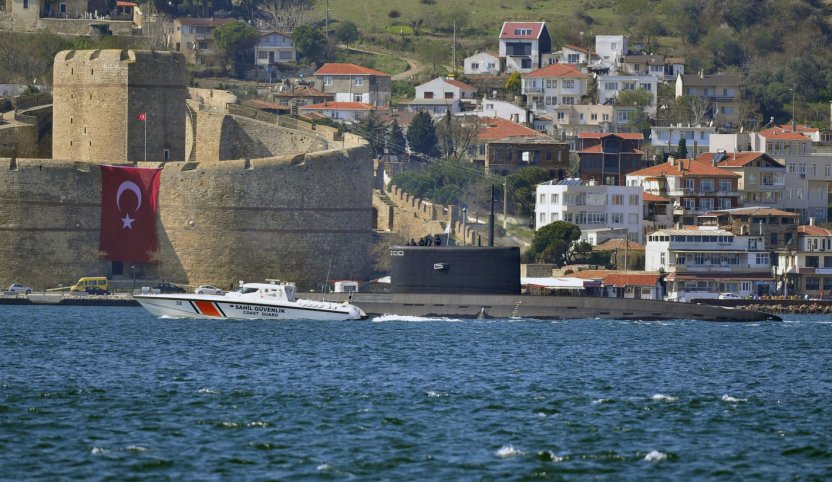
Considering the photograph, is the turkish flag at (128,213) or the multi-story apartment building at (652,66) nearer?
the turkish flag at (128,213)

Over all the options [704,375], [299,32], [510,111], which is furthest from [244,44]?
[704,375]

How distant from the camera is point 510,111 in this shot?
347 feet

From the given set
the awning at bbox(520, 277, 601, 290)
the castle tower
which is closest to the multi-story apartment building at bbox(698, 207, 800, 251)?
the awning at bbox(520, 277, 601, 290)

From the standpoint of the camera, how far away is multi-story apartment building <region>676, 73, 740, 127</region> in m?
110

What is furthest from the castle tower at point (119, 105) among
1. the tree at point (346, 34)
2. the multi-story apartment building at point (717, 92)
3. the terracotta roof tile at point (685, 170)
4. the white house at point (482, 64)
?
the tree at point (346, 34)

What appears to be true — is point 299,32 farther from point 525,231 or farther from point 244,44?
point 525,231

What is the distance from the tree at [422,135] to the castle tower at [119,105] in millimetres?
26306

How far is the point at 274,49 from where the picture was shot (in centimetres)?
11506

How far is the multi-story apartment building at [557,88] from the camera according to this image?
109 meters

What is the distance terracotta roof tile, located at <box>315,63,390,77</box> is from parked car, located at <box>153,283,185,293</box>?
4404cm

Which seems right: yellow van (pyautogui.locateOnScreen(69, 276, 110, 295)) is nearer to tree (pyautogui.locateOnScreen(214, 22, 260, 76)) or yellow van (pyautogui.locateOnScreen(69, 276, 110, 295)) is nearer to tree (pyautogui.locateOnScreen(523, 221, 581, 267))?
tree (pyautogui.locateOnScreen(523, 221, 581, 267))

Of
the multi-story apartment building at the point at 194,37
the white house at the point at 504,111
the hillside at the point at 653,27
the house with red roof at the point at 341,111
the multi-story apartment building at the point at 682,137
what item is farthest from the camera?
the hillside at the point at 653,27

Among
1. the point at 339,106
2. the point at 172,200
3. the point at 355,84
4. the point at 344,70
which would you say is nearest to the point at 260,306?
the point at 172,200

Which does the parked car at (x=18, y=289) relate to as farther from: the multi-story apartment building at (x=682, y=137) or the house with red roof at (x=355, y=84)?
the house with red roof at (x=355, y=84)
